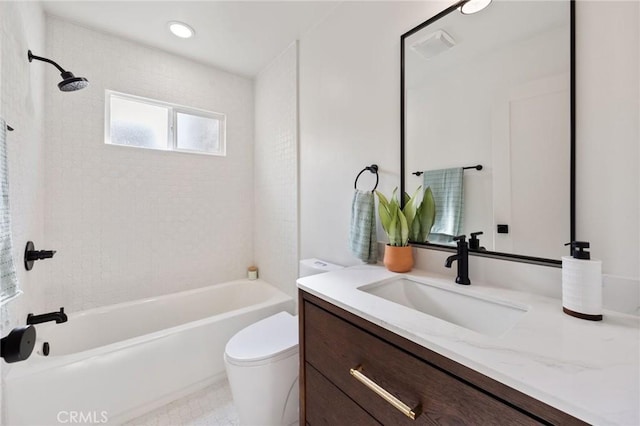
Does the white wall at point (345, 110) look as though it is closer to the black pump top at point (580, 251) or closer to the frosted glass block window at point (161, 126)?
the black pump top at point (580, 251)

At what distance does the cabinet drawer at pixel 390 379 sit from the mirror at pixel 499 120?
636mm

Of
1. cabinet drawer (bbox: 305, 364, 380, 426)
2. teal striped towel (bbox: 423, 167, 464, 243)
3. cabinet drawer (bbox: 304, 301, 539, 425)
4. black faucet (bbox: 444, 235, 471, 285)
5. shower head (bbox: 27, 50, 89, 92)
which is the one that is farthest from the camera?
shower head (bbox: 27, 50, 89, 92)

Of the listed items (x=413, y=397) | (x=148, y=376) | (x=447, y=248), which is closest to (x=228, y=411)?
(x=148, y=376)

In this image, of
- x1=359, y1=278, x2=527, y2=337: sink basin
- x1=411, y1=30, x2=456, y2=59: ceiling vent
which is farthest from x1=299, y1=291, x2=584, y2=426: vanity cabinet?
x1=411, y1=30, x2=456, y2=59: ceiling vent

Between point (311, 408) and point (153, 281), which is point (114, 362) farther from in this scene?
point (311, 408)

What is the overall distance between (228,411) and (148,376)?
1.71 ft

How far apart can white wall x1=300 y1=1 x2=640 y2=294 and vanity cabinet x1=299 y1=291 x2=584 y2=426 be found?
60 cm

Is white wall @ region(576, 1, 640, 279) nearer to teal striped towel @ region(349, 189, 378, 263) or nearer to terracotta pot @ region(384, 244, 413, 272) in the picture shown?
terracotta pot @ region(384, 244, 413, 272)

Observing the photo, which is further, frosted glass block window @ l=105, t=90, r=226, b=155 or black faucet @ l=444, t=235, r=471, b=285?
frosted glass block window @ l=105, t=90, r=226, b=155

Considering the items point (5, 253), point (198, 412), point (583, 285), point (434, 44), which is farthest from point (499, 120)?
point (198, 412)

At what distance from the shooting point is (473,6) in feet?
3.61

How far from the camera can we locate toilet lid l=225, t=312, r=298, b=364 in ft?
4.17

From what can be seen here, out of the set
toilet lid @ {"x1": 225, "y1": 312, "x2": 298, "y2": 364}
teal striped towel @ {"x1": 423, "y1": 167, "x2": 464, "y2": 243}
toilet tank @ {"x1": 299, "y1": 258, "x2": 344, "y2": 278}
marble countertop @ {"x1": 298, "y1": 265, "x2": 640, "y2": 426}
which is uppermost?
teal striped towel @ {"x1": 423, "y1": 167, "x2": 464, "y2": 243}

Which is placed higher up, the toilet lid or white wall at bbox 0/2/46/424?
white wall at bbox 0/2/46/424
